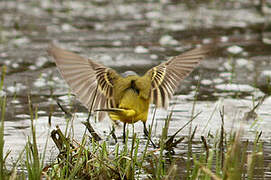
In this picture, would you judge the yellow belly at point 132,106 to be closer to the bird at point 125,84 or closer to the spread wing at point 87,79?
the bird at point 125,84

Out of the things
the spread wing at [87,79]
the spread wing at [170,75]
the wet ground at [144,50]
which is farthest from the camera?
the wet ground at [144,50]

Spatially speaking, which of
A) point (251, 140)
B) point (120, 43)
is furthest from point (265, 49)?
point (251, 140)

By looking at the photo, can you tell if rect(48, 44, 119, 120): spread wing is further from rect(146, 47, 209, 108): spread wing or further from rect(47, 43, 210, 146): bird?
rect(146, 47, 209, 108): spread wing

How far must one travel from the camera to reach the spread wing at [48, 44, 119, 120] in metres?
4.22

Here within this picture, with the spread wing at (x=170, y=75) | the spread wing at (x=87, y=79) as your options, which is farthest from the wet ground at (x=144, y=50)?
the spread wing at (x=87, y=79)

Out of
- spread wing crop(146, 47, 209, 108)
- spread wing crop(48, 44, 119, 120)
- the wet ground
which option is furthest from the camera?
the wet ground

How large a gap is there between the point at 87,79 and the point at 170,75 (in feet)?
2.24

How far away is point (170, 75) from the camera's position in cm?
446

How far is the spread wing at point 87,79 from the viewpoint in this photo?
13.9 feet

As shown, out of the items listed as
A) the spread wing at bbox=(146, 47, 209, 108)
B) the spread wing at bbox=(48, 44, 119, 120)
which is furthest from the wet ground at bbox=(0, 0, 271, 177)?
the spread wing at bbox=(48, 44, 119, 120)

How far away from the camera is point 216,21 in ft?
36.0

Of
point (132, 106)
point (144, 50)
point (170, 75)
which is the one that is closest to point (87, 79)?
point (132, 106)

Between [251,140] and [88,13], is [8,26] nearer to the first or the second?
[88,13]

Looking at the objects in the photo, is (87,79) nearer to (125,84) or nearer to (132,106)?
(125,84)
